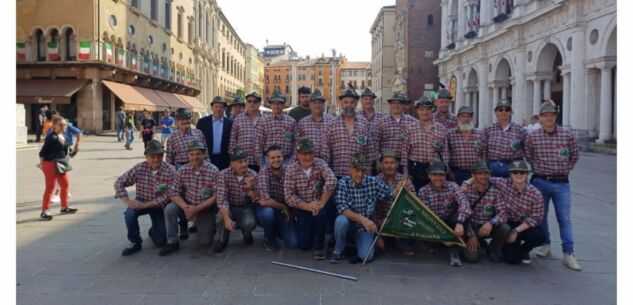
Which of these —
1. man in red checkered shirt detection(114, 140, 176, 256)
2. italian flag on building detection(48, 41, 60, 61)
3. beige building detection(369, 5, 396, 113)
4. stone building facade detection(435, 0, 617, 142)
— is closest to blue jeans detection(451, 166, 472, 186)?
man in red checkered shirt detection(114, 140, 176, 256)

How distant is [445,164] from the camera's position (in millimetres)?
6820

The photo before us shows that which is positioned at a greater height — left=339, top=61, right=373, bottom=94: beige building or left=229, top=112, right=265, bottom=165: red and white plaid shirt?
left=339, top=61, right=373, bottom=94: beige building

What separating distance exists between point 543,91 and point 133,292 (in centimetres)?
2657

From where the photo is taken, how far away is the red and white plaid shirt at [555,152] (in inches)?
243

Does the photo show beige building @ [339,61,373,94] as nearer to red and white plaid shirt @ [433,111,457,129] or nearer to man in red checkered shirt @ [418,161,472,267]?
red and white plaid shirt @ [433,111,457,129]

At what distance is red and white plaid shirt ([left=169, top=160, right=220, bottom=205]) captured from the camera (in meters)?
→ 6.57

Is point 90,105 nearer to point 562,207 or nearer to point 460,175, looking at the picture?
point 460,175

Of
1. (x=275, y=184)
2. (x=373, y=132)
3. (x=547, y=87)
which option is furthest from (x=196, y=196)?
(x=547, y=87)

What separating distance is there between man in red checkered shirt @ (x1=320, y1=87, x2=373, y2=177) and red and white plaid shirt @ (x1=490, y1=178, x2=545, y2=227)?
198 cm

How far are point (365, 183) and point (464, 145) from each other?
1.75m

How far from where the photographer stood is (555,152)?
6.18 metres

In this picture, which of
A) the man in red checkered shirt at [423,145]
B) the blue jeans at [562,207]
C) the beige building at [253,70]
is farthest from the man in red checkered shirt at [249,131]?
the beige building at [253,70]
